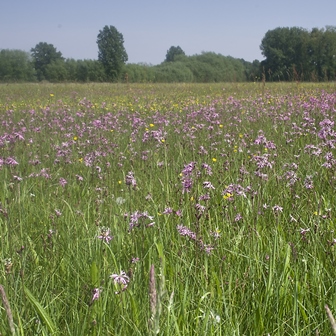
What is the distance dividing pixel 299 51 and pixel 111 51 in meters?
24.9

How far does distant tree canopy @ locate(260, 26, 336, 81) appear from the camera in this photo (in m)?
38.2

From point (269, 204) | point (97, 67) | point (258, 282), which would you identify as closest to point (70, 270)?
point (258, 282)

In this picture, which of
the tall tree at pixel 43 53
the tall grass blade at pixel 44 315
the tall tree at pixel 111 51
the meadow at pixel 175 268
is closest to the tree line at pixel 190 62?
the tall tree at pixel 111 51

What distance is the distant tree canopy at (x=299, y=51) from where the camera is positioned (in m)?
38.2

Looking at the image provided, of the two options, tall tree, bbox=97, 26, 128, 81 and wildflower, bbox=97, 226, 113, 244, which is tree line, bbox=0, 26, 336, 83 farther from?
wildflower, bbox=97, 226, 113, 244

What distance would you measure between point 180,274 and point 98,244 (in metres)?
0.40

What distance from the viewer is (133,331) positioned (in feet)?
4.56

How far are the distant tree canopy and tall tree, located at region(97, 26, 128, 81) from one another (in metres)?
17.9

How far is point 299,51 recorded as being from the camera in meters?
46.6

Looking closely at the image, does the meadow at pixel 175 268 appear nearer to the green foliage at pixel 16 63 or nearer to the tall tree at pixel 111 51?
the tall tree at pixel 111 51

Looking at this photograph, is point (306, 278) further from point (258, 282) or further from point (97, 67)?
point (97, 67)

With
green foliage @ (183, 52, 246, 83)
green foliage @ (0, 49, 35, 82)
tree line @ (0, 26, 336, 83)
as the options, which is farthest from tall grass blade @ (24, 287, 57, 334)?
green foliage @ (0, 49, 35, 82)

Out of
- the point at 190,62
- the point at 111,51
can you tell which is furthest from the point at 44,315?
the point at 190,62

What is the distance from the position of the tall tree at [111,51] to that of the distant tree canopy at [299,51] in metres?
Answer: 17.9
